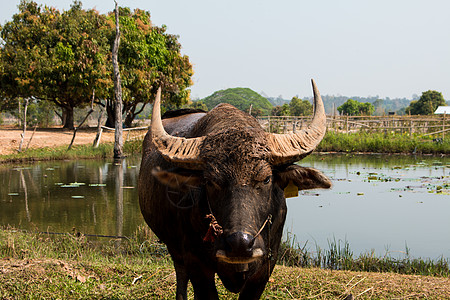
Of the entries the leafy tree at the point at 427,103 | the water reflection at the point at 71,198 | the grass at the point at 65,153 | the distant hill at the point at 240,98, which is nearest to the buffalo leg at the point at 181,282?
the water reflection at the point at 71,198

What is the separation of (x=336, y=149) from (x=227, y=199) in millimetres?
19935

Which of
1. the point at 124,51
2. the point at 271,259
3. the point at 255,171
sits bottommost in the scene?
the point at 271,259

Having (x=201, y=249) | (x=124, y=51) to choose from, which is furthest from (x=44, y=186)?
(x=124, y=51)

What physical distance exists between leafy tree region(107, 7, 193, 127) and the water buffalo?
22.5 meters

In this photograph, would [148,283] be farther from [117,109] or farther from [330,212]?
[117,109]

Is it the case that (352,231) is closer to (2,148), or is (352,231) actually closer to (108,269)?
(108,269)

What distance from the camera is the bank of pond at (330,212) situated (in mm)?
6172

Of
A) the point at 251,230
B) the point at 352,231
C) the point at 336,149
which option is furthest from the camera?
the point at 336,149

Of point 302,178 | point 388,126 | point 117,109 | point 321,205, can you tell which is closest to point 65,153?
point 117,109

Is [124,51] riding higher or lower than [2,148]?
higher

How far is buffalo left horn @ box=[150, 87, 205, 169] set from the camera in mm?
2541

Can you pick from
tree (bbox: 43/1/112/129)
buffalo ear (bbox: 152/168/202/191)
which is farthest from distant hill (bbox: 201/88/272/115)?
buffalo ear (bbox: 152/168/202/191)

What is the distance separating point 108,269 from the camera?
4844mm

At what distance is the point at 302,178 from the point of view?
279 cm
